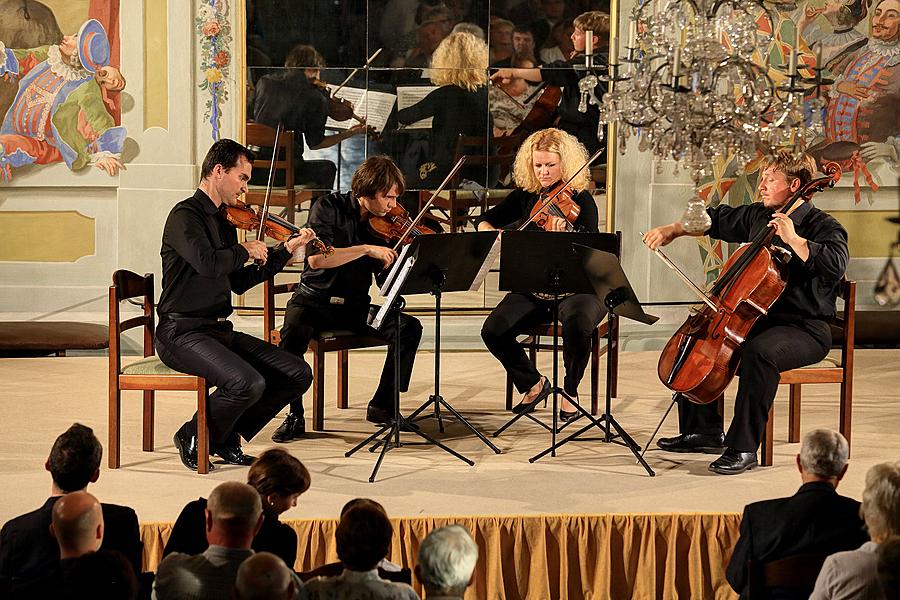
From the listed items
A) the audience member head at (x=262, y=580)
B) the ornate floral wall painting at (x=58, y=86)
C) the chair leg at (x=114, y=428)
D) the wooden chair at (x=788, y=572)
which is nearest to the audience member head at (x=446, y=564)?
the audience member head at (x=262, y=580)

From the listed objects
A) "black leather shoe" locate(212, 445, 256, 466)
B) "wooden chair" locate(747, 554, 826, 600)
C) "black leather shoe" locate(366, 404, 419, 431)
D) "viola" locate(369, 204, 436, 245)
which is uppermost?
"viola" locate(369, 204, 436, 245)

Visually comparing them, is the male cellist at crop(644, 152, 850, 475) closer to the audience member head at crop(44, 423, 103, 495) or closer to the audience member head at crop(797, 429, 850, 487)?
the audience member head at crop(797, 429, 850, 487)

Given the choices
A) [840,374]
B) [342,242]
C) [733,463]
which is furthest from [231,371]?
[840,374]

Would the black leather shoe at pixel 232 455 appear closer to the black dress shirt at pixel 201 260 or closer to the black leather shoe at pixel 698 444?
the black dress shirt at pixel 201 260

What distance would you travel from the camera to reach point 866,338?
286 inches

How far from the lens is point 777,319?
478 cm

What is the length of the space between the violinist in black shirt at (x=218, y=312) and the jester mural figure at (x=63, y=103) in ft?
8.97

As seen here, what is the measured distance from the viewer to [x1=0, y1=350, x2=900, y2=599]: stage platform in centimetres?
392

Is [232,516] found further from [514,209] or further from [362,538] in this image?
[514,209]

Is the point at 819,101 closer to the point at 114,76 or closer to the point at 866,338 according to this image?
the point at 866,338

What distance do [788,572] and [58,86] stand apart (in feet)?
18.2

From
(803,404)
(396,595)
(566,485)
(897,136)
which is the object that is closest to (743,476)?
(566,485)

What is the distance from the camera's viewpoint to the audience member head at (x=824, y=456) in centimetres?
306

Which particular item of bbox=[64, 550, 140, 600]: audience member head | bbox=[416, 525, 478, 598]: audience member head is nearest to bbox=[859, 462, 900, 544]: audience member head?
bbox=[416, 525, 478, 598]: audience member head
